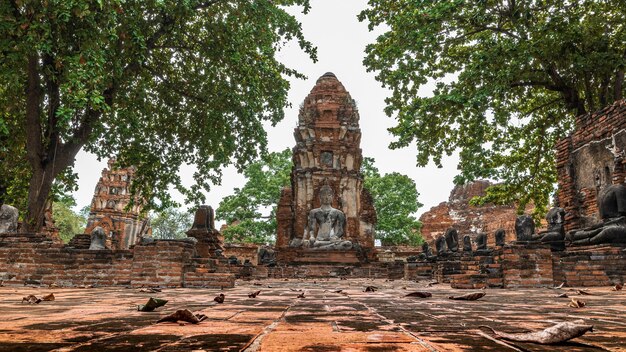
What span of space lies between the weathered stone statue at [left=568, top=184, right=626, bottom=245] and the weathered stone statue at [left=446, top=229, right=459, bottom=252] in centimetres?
309

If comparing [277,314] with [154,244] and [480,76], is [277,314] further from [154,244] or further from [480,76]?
[480,76]

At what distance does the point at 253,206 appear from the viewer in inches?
1064

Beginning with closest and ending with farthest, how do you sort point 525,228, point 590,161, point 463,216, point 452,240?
point 525,228 < point 590,161 < point 452,240 < point 463,216

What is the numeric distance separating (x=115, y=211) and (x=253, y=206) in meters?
13.8

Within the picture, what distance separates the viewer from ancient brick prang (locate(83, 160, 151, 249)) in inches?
1329

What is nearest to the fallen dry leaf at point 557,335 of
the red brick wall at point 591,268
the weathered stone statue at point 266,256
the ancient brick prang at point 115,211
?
the red brick wall at point 591,268

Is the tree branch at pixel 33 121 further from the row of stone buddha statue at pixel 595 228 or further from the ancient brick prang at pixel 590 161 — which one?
the ancient brick prang at pixel 590 161

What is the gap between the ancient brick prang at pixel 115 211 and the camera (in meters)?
33.8

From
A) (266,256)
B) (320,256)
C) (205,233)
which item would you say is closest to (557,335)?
(205,233)

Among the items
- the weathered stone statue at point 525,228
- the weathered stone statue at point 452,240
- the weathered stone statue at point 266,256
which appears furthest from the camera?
the weathered stone statue at point 266,256

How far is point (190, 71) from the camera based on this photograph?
1252 cm

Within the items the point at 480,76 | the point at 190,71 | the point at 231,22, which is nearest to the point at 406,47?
the point at 480,76

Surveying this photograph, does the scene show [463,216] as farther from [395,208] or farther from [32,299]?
[32,299]

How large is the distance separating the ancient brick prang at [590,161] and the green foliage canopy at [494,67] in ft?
3.68
